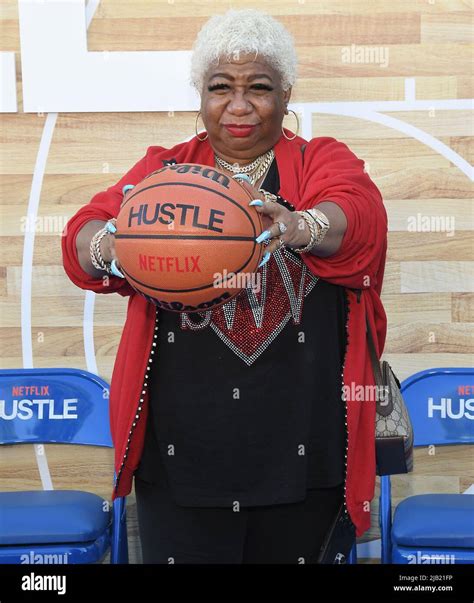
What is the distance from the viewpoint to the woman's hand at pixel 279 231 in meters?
1.60

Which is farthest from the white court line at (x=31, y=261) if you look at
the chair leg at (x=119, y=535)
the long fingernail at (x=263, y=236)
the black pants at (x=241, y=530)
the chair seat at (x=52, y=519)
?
the long fingernail at (x=263, y=236)

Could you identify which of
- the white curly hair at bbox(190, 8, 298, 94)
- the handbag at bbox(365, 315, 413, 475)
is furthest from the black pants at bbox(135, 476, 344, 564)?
the white curly hair at bbox(190, 8, 298, 94)

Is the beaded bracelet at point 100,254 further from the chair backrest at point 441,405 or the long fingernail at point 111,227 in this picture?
the chair backrest at point 441,405

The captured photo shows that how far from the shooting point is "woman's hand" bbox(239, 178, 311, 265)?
160 cm

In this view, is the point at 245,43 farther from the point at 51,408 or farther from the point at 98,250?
the point at 51,408

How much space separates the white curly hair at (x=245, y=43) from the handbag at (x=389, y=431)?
59 centimetres

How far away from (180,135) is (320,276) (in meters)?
1.26

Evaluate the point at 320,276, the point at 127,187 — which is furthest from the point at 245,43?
the point at 320,276

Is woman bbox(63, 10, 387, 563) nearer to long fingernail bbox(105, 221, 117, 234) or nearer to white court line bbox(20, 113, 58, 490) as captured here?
long fingernail bbox(105, 221, 117, 234)

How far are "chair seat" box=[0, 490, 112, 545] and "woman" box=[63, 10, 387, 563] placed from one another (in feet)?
1.80

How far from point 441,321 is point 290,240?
137cm

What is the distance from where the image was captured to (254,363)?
A: 68.9 inches

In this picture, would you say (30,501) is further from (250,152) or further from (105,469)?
(250,152)

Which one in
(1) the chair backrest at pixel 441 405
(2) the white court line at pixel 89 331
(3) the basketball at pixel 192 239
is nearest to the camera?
(3) the basketball at pixel 192 239
